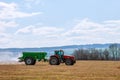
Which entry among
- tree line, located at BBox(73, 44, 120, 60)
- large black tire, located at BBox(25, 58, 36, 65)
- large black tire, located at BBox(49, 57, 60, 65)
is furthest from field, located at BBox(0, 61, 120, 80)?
tree line, located at BBox(73, 44, 120, 60)

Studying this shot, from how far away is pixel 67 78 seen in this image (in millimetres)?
27719

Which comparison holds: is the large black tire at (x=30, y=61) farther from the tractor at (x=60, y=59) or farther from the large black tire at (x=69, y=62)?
the large black tire at (x=69, y=62)

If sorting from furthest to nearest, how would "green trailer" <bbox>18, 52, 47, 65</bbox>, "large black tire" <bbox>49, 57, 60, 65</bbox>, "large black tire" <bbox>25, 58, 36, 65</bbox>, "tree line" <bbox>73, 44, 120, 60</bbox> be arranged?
"tree line" <bbox>73, 44, 120, 60</bbox> → "green trailer" <bbox>18, 52, 47, 65</bbox> → "large black tire" <bbox>25, 58, 36, 65</bbox> → "large black tire" <bbox>49, 57, 60, 65</bbox>

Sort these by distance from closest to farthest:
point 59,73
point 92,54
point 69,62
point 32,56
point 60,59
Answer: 1. point 59,73
2. point 69,62
3. point 60,59
4. point 32,56
5. point 92,54

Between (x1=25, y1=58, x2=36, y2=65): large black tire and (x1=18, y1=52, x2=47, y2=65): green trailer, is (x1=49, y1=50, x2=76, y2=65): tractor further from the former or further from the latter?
(x1=25, y1=58, x2=36, y2=65): large black tire

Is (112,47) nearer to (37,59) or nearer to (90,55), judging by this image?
(90,55)

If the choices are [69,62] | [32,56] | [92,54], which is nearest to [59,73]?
[69,62]

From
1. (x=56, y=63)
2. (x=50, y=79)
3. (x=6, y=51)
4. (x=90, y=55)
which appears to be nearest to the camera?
(x=50, y=79)

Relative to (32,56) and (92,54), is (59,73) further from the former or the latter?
(92,54)

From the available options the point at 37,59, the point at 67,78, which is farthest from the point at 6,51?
the point at 67,78

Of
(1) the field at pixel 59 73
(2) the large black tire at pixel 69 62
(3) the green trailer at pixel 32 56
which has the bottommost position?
(1) the field at pixel 59 73

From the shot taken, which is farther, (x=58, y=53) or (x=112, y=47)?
(x=112, y=47)

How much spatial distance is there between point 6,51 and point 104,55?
27.7 metres

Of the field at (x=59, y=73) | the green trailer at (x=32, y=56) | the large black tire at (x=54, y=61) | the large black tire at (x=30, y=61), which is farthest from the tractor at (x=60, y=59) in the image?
the field at (x=59, y=73)
